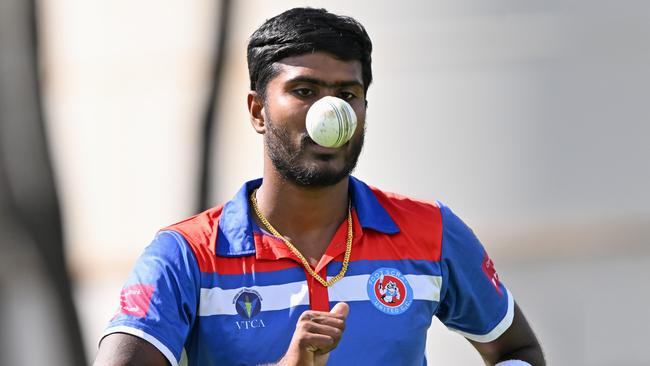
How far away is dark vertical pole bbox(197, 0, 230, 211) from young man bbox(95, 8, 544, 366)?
3080 millimetres

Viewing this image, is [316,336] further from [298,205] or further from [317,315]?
[298,205]

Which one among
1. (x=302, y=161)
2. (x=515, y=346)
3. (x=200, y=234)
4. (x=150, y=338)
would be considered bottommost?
(x=515, y=346)

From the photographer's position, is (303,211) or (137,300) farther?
(303,211)

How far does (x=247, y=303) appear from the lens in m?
3.78

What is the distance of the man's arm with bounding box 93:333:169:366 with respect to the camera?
3592 mm

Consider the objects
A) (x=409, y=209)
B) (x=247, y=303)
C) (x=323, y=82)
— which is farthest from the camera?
(x=409, y=209)

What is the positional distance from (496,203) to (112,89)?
7.20 ft

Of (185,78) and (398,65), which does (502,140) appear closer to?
(398,65)

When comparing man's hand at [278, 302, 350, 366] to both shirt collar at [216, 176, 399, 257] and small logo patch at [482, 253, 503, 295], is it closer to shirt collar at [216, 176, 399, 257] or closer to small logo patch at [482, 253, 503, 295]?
shirt collar at [216, 176, 399, 257]

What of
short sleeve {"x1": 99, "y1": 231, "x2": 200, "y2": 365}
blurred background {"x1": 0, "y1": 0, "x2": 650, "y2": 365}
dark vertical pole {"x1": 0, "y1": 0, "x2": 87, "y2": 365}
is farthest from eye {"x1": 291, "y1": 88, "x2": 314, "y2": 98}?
dark vertical pole {"x1": 0, "y1": 0, "x2": 87, "y2": 365}

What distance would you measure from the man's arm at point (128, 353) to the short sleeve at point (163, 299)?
0.6 inches

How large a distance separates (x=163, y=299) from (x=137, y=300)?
0.24 ft

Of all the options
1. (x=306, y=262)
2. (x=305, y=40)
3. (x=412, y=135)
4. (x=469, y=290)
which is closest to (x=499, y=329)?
(x=469, y=290)

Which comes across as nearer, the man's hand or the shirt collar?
the man's hand
